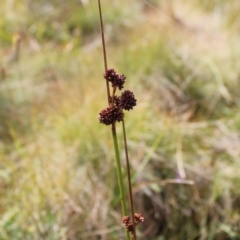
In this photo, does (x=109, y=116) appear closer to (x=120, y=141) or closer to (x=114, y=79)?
(x=114, y=79)

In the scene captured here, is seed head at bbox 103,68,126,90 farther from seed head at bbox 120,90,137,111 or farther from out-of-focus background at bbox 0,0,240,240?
out-of-focus background at bbox 0,0,240,240

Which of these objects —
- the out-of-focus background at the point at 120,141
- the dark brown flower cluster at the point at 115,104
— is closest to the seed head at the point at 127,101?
the dark brown flower cluster at the point at 115,104

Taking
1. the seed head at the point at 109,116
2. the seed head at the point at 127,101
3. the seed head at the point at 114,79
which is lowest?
the seed head at the point at 109,116

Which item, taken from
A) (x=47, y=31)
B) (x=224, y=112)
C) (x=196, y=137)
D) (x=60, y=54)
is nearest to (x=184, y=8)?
(x=47, y=31)

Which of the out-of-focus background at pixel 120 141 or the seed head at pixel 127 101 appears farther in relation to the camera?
the out-of-focus background at pixel 120 141

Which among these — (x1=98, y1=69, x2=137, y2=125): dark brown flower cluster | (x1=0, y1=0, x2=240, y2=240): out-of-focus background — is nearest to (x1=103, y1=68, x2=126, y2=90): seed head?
(x1=98, y1=69, x2=137, y2=125): dark brown flower cluster

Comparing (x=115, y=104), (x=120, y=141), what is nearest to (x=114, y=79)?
(x=115, y=104)

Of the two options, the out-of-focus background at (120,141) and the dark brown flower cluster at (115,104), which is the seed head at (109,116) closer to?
the dark brown flower cluster at (115,104)
